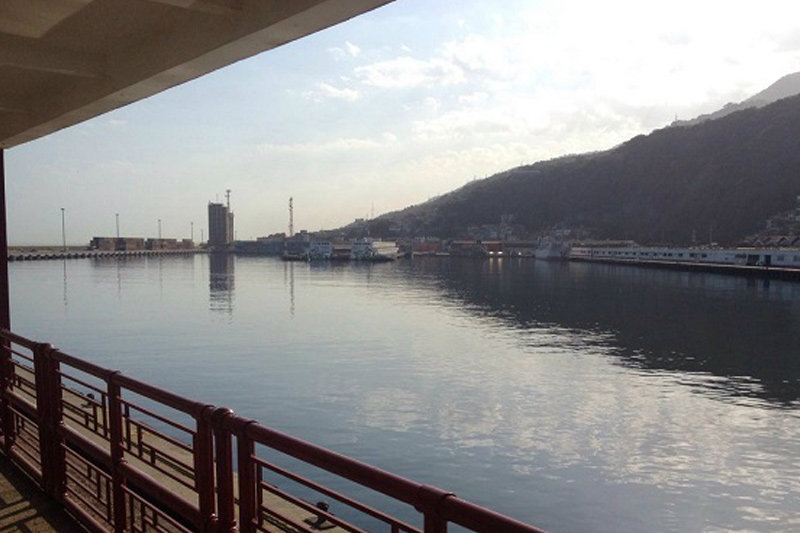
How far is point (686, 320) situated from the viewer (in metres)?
52.3

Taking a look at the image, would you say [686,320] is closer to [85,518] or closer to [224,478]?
[85,518]

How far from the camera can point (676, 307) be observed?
61750 millimetres

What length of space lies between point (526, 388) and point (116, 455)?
24.3 metres

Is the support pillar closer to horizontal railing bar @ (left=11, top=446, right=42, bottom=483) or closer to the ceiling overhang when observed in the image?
the ceiling overhang

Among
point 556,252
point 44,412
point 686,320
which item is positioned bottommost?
point 686,320

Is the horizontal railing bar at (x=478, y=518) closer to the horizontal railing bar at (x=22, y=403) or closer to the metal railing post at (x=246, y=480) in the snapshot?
the metal railing post at (x=246, y=480)

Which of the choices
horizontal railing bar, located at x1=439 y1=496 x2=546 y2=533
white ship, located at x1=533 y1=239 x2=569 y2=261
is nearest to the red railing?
horizontal railing bar, located at x1=439 y1=496 x2=546 y2=533

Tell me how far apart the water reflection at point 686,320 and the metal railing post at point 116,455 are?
91.4 ft

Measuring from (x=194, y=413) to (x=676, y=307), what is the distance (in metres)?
64.8

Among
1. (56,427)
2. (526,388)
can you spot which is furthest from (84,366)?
(526,388)

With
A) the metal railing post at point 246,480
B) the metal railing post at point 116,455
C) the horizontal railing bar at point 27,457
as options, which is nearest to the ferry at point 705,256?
the horizontal railing bar at point 27,457

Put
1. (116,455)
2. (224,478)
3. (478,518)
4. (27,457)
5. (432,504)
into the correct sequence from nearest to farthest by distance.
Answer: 1. (478,518)
2. (432,504)
3. (224,478)
4. (116,455)
5. (27,457)

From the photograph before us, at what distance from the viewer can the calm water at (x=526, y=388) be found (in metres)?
16.7

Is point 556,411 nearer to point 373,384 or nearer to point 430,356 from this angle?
point 373,384
